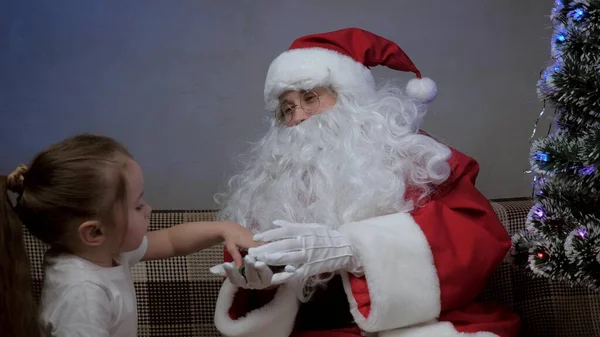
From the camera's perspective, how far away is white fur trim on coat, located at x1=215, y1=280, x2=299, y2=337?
158 cm

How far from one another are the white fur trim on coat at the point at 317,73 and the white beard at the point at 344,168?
38 mm

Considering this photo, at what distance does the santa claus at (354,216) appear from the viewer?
58.2 inches

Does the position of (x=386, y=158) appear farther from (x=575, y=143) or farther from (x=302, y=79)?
(x=575, y=143)

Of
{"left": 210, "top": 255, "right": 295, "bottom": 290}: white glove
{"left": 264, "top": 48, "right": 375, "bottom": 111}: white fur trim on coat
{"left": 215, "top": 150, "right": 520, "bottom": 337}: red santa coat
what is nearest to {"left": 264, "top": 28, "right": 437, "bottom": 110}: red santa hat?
{"left": 264, "top": 48, "right": 375, "bottom": 111}: white fur trim on coat

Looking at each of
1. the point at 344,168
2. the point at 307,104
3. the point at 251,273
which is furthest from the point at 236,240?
the point at 307,104

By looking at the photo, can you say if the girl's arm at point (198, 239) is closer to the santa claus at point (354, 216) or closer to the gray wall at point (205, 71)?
the santa claus at point (354, 216)

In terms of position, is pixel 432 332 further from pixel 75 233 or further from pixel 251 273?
pixel 75 233

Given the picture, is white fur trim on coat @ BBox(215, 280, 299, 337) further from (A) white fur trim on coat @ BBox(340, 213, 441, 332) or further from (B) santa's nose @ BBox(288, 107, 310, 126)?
(B) santa's nose @ BBox(288, 107, 310, 126)

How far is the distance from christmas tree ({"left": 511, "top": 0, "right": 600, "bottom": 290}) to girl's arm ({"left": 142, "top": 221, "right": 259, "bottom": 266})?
0.59 meters

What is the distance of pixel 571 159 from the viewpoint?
140 centimetres

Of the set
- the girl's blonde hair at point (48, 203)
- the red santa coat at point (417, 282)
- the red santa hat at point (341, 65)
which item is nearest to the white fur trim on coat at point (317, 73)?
the red santa hat at point (341, 65)

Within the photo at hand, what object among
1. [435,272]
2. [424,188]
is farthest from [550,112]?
[435,272]

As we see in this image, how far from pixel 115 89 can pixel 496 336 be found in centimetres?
126

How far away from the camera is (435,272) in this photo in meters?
1.52
